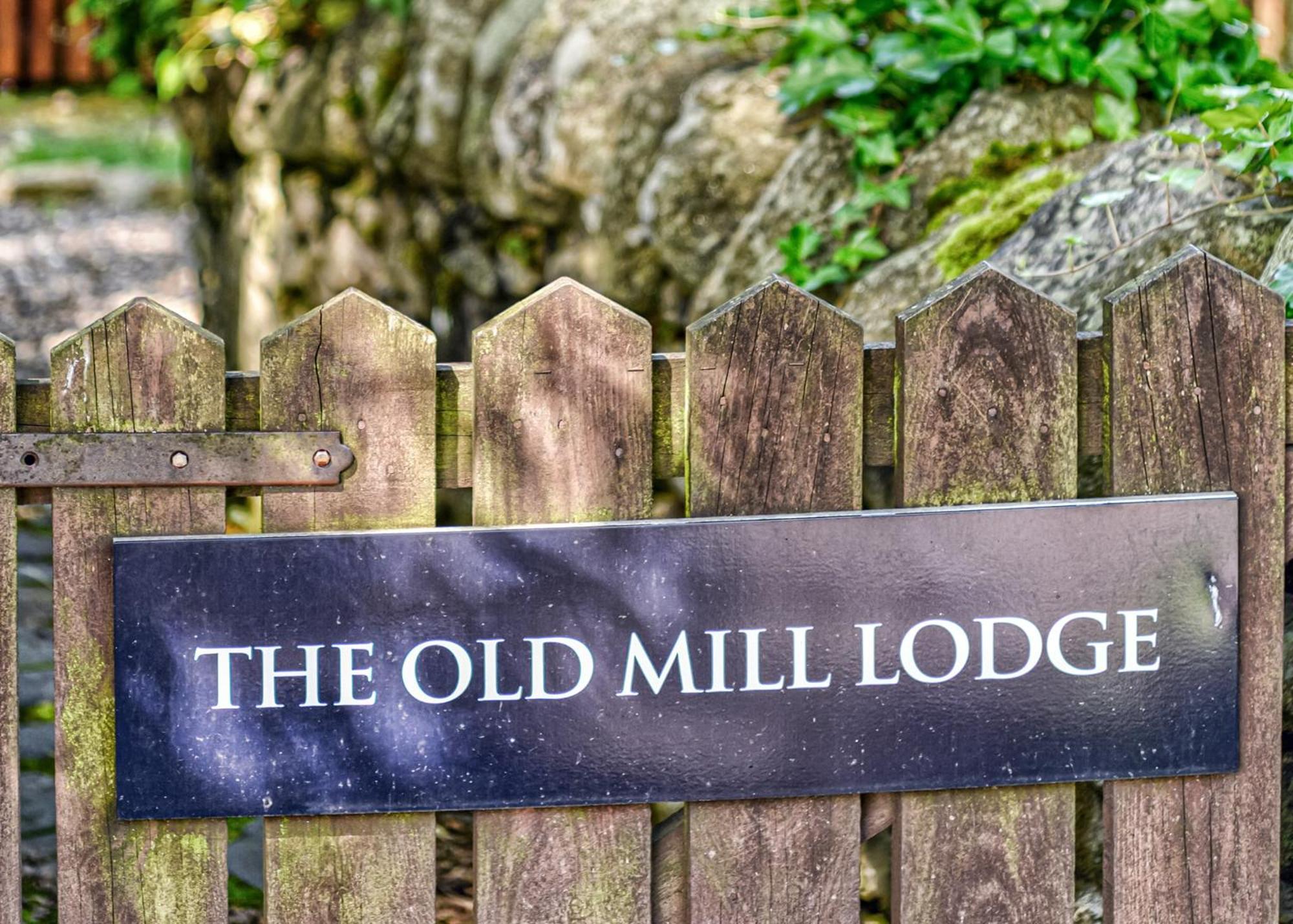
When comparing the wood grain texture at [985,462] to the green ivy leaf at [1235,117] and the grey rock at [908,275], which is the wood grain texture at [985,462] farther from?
the grey rock at [908,275]

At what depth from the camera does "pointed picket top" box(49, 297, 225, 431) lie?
1781mm

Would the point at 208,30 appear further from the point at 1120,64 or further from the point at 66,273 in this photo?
the point at 66,273

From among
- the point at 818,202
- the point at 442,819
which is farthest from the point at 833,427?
the point at 442,819

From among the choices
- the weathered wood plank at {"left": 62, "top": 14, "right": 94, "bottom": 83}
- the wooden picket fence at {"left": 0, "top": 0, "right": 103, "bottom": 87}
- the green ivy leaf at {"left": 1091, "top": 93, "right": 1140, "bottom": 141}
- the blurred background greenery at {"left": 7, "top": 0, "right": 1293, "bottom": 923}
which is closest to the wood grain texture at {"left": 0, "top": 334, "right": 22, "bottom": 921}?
the blurred background greenery at {"left": 7, "top": 0, "right": 1293, "bottom": 923}

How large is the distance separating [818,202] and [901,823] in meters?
1.60

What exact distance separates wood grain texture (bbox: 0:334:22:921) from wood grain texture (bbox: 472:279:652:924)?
528 millimetres

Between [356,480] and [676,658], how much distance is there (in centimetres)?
43

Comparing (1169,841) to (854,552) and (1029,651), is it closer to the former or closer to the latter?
(1029,651)

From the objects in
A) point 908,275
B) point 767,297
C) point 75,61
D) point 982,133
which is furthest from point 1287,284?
point 75,61

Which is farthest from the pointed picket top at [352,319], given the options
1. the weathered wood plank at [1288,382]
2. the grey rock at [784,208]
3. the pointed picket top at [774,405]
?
the grey rock at [784,208]

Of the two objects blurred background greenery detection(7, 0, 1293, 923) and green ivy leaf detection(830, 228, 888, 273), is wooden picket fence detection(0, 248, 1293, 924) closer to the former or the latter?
blurred background greenery detection(7, 0, 1293, 923)

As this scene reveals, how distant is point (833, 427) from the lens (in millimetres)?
1865

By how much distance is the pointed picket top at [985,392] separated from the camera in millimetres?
1853

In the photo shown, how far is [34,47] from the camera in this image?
14672 millimetres
